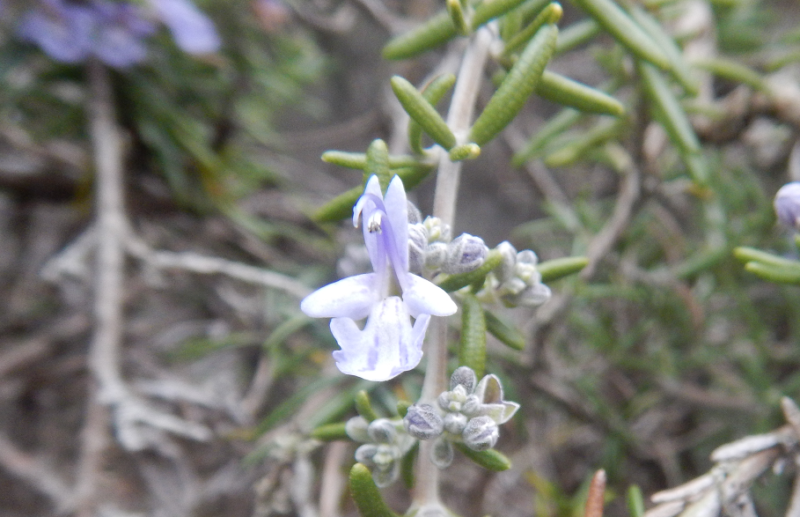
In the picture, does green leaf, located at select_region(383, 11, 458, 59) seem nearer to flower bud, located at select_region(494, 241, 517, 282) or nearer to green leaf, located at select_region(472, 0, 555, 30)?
green leaf, located at select_region(472, 0, 555, 30)

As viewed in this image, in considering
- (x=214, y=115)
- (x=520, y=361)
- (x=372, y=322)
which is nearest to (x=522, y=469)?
(x=520, y=361)

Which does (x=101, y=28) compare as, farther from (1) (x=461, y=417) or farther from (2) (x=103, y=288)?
(1) (x=461, y=417)

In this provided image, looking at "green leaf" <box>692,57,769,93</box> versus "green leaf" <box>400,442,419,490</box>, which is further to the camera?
"green leaf" <box>692,57,769,93</box>

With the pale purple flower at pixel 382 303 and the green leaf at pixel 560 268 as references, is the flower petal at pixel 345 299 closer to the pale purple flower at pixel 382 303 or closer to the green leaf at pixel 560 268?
the pale purple flower at pixel 382 303

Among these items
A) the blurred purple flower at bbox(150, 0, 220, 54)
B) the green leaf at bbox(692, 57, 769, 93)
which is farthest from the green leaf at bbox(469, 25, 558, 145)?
the blurred purple flower at bbox(150, 0, 220, 54)

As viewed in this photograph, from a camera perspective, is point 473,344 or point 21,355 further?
point 21,355

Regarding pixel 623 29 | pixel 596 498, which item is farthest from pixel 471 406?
pixel 623 29

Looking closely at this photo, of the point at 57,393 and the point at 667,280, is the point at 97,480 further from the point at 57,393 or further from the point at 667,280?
the point at 667,280
